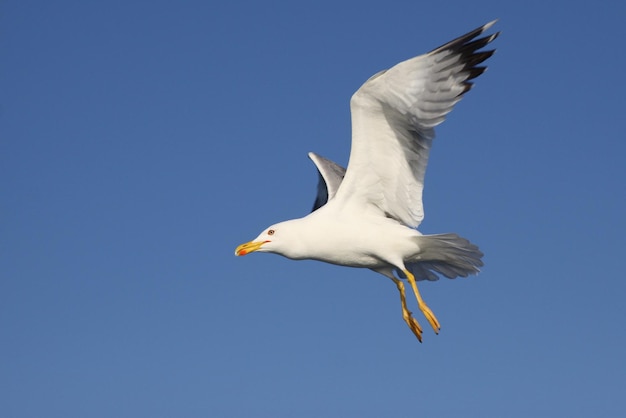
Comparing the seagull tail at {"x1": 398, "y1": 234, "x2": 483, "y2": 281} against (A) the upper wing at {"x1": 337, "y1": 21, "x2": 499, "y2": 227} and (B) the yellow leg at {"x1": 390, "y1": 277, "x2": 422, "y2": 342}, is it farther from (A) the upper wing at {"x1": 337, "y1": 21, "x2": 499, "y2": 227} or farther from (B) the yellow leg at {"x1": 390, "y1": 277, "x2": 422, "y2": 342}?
(A) the upper wing at {"x1": 337, "y1": 21, "x2": 499, "y2": 227}

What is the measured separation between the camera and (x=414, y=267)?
16859 mm

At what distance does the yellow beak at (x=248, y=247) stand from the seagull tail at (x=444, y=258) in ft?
7.06

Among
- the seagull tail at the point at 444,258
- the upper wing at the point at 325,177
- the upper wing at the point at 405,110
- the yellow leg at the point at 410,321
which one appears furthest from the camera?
the upper wing at the point at 325,177

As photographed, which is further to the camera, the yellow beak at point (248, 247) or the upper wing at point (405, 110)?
the yellow beak at point (248, 247)

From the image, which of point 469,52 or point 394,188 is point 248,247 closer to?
point 394,188

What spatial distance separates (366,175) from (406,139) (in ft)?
2.61

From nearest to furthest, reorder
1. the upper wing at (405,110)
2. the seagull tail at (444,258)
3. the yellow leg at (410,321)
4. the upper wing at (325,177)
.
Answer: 1. the upper wing at (405,110)
2. the seagull tail at (444,258)
3. the yellow leg at (410,321)
4. the upper wing at (325,177)

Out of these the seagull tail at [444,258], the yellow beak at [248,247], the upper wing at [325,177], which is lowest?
the seagull tail at [444,258]

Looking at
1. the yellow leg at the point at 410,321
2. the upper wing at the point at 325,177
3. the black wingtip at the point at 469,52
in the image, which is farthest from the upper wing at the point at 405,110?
the upper wing at the point at 325,177

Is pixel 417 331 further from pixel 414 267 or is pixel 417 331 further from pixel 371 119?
pixel 371 119

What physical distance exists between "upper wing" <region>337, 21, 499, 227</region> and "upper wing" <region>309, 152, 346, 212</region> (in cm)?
206

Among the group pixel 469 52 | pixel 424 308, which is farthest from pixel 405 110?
pixel 424 308

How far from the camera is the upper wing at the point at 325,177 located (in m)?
18.2

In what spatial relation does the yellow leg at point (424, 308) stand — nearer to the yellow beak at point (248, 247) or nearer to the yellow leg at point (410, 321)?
A: the yellow leg at point (410, 321)
